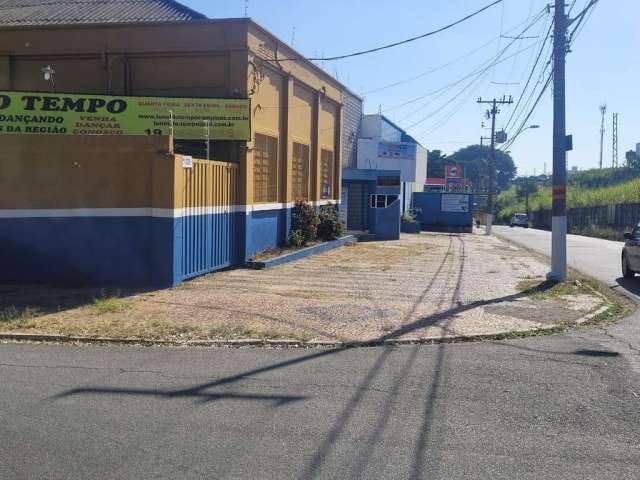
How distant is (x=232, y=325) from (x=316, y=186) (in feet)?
46.5

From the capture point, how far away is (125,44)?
16.0m

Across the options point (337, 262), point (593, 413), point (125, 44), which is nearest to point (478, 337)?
point (593, 413)

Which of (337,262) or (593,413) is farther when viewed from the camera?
(337,262)

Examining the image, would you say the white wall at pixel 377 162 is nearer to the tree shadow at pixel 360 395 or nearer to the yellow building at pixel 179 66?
the yellow building at pixel 179 66

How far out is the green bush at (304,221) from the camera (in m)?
20.6

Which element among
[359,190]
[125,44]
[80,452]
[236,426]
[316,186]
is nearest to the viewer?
[80,452]

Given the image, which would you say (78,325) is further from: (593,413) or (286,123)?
(286,123)

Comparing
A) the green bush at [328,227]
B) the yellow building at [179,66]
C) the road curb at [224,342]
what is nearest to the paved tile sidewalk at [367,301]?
the road curb at [224,342]

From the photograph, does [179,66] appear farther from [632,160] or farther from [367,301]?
[632,160]

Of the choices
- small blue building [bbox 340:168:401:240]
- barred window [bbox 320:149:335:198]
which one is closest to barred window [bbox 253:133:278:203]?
barred window [bbox 320:149:335:198]

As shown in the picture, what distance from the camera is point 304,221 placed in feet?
68.9

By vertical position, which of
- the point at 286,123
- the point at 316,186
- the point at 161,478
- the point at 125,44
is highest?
the point at 125,44

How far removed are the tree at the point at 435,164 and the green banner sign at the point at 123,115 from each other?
83653 mm

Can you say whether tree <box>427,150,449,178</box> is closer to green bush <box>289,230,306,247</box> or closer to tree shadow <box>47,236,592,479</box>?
green bush <box>289,230,306,247</box>
